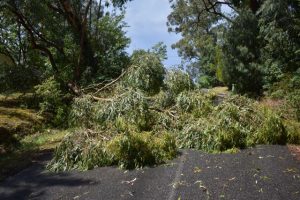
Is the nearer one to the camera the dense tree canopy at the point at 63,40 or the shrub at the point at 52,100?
the shrub at the point at 52,100

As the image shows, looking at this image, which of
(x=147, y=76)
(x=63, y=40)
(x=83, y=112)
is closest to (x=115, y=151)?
(x=83, y=112)

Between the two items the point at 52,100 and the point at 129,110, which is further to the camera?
the point at 52,100

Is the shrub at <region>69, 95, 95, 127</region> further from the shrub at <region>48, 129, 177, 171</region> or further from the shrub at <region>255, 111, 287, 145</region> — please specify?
the shrub at <region>255, 111, 287, 145</region>

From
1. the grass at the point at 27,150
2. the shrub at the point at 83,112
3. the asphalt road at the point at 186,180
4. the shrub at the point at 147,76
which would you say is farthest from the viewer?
the shrub at the point at 147,76

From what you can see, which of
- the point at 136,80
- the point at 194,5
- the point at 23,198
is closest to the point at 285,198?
the point at 23,198

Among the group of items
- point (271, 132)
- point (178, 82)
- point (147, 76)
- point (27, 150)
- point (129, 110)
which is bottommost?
point (27, 150)

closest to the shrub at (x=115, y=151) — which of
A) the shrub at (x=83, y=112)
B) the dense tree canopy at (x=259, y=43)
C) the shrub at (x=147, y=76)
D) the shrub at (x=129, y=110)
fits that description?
the shrub at (x=129, y=110)

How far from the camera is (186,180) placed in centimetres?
559

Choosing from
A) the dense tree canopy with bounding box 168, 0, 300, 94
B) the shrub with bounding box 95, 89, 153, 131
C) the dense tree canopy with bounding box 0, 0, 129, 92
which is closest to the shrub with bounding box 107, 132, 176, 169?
the shrub with bounding box 95, 89, 153, 131

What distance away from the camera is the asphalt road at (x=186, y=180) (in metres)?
5.10

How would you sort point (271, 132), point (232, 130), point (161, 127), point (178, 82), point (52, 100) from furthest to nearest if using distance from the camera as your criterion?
point (52, 100) → point (178, 82) → point (161, 127) → point (271, 132) → point (232, 130)

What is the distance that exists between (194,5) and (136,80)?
68.8ft

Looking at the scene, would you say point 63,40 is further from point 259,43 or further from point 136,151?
point 136,151

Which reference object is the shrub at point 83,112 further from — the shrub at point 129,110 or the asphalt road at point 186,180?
the asphalt road at point 186,180
